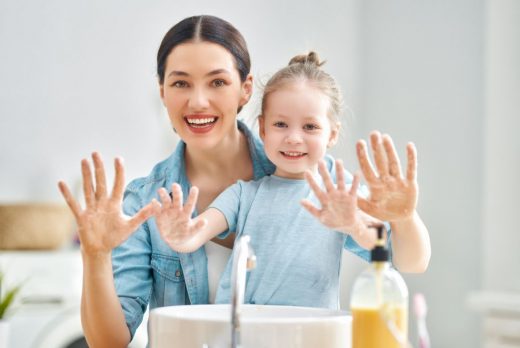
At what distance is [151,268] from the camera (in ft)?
4.84

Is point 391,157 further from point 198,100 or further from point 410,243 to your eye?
point 198,100

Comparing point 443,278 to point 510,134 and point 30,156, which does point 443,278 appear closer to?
point 510,134

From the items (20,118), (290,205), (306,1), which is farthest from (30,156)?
(290,205)

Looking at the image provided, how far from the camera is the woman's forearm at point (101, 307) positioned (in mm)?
1211

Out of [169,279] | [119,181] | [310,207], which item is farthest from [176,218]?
[169,279]

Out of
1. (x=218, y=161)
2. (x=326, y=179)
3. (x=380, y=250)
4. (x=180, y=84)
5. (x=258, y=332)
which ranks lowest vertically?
(x=258, y=332)

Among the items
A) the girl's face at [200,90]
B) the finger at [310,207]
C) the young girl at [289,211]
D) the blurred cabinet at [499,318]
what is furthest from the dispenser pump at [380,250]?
the blurred cabinet at [499,318]

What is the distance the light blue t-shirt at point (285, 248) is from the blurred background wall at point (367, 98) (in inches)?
66.6

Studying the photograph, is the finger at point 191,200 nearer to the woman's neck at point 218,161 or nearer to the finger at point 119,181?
the finger at point 119,181

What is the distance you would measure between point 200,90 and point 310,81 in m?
0.20

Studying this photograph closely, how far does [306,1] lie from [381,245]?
3428 mm

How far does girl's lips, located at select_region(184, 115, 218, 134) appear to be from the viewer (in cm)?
143

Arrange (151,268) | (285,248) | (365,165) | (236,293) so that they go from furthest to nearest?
(151,268) → (285,248) → (365,165) → (236,293)

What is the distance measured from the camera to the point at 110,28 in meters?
3.62
